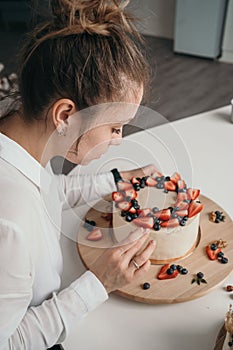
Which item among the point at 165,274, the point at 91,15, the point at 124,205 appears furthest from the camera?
the point at 124,205

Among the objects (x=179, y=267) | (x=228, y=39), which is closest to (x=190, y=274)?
(x=179, y=267)

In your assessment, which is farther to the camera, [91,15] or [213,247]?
[213,247]

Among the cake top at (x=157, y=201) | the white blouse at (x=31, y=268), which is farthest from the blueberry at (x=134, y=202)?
the white blouse at (x=31, y=268)

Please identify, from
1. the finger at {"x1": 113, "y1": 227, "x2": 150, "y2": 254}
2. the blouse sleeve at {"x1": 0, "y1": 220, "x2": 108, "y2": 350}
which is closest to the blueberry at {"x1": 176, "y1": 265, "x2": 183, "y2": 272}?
the finger at {"x1": 113, "y1": 227, "x2": 150, "y2": 254}

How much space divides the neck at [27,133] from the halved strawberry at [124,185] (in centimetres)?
38

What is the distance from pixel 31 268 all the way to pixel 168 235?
0.40 metres

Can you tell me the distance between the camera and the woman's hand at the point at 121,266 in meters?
1.01

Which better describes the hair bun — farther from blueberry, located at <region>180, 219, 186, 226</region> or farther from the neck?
blueberry, located at <region>180, 219, 186, 226</region>

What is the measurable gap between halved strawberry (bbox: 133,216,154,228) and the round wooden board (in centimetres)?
11

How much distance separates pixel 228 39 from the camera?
4355 mm

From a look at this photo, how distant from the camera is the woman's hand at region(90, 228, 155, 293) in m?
1.01

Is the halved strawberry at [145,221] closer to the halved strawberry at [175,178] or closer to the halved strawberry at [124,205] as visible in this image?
the halved strawberry at [124,205]

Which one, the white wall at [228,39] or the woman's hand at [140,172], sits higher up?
the woman's hand at [140,172]

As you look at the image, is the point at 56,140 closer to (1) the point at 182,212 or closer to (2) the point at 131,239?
(2) the point at 131,239
